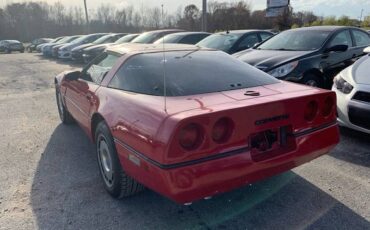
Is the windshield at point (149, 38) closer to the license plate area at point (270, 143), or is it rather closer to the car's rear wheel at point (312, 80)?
the car's rear wheel at point (312, 80)

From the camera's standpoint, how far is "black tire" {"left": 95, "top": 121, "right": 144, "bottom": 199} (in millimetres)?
2912

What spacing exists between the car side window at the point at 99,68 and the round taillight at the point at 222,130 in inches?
68.6

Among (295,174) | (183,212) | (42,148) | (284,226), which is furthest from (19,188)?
(295,174)

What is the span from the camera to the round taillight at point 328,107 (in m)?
2.91

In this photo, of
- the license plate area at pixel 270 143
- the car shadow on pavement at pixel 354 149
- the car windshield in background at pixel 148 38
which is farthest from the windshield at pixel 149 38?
the license plate area at pixel 270 143

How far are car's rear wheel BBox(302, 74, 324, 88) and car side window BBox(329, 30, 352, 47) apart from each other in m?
0.80

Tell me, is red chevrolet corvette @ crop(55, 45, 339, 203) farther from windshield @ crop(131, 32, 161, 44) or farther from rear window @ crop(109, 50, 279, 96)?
windshield @ crop(131, 32, 161, 44)

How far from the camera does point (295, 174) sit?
3484mm

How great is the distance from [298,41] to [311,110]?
4.16m

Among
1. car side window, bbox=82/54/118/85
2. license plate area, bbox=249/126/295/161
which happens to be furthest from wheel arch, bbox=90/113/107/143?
license plate area, bbox=249/126/295/161

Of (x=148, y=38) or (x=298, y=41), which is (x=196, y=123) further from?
(x=148, y=38)

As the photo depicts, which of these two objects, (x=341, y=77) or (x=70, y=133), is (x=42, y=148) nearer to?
(x=70, y=133)

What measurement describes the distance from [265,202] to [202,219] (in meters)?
0.62

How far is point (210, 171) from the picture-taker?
7.42 feet
